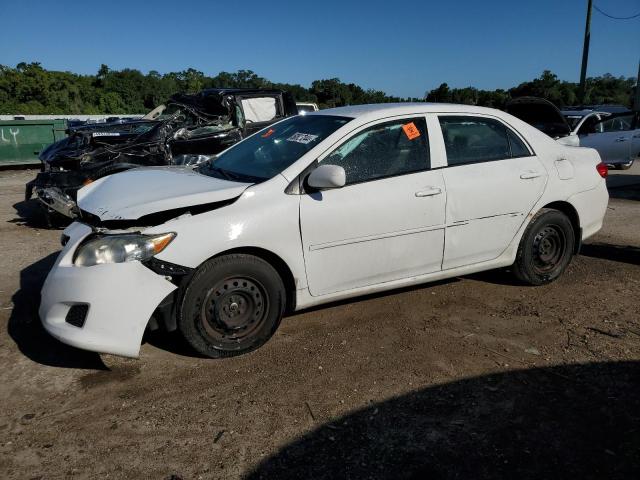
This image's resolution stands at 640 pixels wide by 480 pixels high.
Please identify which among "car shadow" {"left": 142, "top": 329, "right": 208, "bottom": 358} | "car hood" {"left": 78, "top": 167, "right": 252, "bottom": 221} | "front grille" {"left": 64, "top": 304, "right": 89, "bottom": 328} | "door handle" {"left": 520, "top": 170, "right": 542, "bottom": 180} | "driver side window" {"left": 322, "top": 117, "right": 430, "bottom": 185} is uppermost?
"driver side window" {"left": 322, "top": 117, "right": 430, "bottom": 185}

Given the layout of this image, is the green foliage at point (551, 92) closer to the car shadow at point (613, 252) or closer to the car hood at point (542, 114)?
the car hood at point (542, 114)

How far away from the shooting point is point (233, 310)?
3.50 meters

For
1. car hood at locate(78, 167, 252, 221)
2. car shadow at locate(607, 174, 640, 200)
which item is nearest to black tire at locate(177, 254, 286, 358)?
car hood at locate(78, 167, 252, 221)

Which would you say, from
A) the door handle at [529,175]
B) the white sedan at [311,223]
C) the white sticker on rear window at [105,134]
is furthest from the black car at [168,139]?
the door handle at [529,175]

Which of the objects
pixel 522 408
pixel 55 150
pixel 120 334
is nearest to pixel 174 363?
pixel 120 334

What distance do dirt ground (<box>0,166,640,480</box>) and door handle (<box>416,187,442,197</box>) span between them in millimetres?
1012

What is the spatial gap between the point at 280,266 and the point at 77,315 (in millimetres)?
1322

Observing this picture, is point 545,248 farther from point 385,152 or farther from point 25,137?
point 25,137

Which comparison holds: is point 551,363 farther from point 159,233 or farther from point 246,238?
point 159,233

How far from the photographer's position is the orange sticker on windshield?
4.11 meters

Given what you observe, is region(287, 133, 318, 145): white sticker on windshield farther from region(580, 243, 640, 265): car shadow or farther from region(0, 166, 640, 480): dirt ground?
region(580, 243, 640, 265): car shadow

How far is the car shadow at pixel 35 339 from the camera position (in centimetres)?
357

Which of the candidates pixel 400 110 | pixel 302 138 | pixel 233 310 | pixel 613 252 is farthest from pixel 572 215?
pixel 233 310

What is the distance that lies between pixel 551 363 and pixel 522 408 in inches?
26.5
